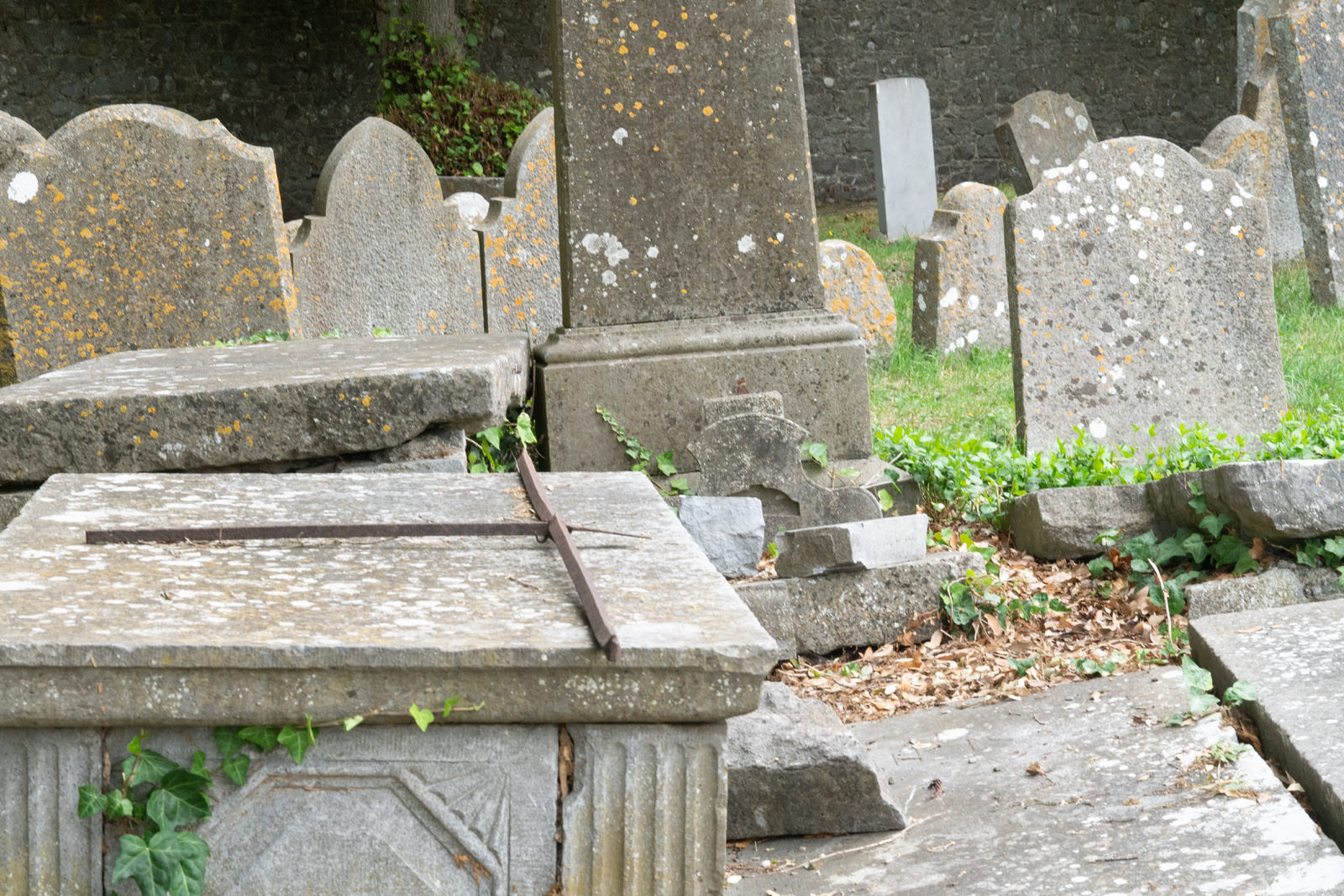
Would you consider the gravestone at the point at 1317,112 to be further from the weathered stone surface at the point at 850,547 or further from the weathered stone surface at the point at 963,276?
the weathered stone surface at the point at 850,547

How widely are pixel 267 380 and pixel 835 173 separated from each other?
44.3 feet

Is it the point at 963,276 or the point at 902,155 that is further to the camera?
the point at 902,155

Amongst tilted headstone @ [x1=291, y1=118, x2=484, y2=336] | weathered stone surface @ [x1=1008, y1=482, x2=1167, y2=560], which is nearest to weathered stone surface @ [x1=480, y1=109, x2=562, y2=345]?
tilted headstone @ [x1=291, y1=118, x2=484, y2=336]

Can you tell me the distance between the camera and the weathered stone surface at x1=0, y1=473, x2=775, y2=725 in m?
1.30

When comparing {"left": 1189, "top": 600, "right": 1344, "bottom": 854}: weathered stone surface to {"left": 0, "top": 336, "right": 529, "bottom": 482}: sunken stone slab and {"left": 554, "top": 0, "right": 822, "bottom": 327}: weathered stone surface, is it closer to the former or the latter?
{"left": 0, "top": 336, "right": 529, "bottom": 482}: sunken stone slab

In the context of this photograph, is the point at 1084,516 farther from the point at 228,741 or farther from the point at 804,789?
the point at 228,741

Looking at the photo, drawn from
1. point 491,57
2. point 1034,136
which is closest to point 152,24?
point 491,57

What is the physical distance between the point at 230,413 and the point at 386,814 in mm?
1571

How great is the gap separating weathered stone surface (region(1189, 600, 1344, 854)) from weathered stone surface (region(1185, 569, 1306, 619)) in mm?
501

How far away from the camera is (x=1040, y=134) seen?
31.1 ft

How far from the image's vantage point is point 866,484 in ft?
12.9

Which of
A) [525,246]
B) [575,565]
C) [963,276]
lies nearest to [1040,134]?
[963,276]

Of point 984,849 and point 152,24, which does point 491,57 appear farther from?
point 984,849

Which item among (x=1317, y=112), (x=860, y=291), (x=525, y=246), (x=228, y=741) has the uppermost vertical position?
(x=1317, y=112)
